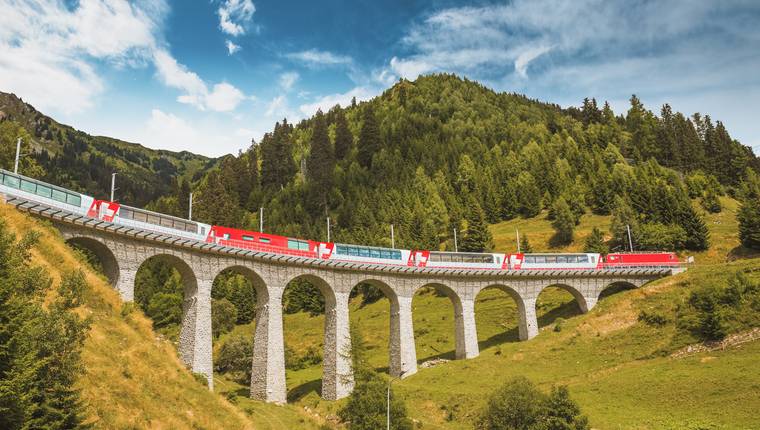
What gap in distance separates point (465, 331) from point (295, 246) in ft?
74.1

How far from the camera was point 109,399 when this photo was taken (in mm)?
22844

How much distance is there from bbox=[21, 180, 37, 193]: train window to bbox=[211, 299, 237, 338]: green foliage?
51460 mm

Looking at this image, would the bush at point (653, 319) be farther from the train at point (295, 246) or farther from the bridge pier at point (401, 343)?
the bridge pier at point (401, 343)

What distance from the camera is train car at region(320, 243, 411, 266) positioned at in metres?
52.7

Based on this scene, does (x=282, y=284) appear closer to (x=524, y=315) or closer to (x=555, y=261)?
(x=524, y=315)

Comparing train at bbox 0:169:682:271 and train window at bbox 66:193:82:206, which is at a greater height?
train window at bbox 66:193:82:206

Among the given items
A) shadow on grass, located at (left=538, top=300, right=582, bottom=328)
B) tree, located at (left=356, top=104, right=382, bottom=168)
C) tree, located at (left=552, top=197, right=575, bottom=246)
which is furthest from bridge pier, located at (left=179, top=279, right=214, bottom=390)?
tree, located at (left=356, top=104, right=382, bottom=168)

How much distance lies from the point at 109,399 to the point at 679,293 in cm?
5937

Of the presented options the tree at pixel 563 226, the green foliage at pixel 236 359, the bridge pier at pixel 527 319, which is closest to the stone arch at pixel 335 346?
the green foliage at pixel 236 359

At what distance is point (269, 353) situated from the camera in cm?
4638

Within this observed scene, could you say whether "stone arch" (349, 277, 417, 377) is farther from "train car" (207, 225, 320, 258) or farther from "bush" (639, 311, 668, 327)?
"bush" (639, 311, 668, 327)

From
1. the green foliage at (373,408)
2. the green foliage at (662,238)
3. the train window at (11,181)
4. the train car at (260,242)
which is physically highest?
the train window at (11,181)

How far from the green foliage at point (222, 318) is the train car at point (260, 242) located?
3916 centimetres

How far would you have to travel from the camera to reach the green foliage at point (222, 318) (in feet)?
273
